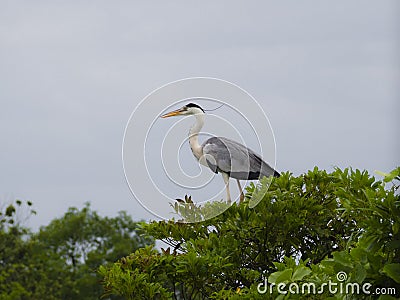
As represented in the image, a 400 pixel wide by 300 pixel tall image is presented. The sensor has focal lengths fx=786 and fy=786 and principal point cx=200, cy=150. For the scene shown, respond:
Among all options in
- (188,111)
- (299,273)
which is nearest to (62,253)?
(188,111)

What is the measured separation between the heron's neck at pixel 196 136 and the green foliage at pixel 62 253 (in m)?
14.4

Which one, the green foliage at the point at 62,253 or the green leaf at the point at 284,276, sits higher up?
the green foliage at the point at 62,253

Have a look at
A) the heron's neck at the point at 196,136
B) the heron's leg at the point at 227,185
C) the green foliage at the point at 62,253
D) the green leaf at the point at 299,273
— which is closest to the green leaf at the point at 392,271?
the green leaf at the point at 299,273

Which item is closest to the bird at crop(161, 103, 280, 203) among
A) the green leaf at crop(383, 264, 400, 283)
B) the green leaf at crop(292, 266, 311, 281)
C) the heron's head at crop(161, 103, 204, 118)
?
the heron's head at crop(161, 103, 204, 118)

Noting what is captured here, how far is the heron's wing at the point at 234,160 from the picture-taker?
19.9 ft

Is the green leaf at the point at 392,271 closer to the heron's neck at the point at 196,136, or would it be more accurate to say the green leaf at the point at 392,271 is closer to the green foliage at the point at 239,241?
the green foliage at the point at 239,241

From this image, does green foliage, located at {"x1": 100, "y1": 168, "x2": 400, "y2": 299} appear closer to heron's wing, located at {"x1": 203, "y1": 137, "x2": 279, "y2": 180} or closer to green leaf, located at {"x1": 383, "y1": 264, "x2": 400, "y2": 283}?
heron's wing, located at {"x1": 203, "y1": 137, "x2": 279, "y2": 180}

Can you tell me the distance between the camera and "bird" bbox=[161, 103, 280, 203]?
611 cm

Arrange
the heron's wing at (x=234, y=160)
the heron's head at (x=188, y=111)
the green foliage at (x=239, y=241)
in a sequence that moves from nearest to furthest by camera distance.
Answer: the green foliage at (x=239, y=241) → the heron's wing at (x=234, y=160) → the heron's head at (x=188, y=111)

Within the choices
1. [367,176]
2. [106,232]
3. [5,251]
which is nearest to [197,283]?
[367,176]

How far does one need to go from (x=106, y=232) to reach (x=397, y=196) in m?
27.1

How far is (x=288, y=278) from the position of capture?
323cm

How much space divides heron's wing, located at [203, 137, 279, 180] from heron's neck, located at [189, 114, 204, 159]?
2.3 inches

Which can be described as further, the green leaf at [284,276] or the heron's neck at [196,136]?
the heron's neck at [196,136]
